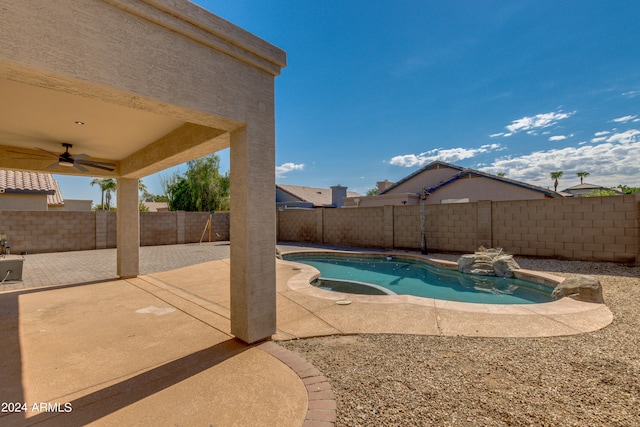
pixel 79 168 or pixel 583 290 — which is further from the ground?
pixel 79 168

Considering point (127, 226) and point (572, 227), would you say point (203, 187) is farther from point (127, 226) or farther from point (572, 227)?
point (572, 227)

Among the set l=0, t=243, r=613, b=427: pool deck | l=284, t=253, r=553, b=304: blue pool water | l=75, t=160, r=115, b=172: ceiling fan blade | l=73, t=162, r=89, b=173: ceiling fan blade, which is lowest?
l=284, t=253, r=553, b=304: blue pool water

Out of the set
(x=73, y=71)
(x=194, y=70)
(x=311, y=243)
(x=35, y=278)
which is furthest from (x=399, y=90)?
(x=35, y=278)

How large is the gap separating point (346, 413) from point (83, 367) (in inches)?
107

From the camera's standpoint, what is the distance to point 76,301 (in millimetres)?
5168

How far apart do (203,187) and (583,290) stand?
87.0ft

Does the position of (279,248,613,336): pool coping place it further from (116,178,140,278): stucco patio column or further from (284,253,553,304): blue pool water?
(116,178,140,278): stucco patio column

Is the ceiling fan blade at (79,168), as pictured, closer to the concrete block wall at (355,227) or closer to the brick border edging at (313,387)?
the brick border edging at (313,387)

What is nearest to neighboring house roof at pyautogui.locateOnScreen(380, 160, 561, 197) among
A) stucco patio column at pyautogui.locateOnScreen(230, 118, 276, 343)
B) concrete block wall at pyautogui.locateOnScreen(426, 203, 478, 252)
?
concrete block wall at pyautogui.locateOnScreen(426, 203, 478, 252)

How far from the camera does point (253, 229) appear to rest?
326 centimetres

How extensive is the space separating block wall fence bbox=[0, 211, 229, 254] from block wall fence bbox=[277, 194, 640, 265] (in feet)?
28.6

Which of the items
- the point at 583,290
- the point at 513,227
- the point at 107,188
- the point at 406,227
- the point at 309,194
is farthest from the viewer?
the point at 107,188

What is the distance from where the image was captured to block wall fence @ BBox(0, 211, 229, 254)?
12031 millimetres

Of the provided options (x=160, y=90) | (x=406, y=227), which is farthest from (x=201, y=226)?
(x=160, y=90)
